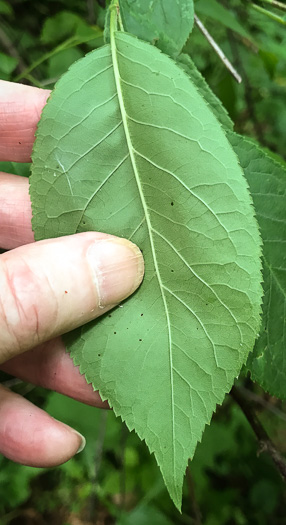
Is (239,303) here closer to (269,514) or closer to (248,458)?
(248,458)

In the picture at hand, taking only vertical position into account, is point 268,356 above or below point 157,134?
below

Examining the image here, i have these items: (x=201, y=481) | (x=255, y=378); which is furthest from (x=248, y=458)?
(x=255, y=378)

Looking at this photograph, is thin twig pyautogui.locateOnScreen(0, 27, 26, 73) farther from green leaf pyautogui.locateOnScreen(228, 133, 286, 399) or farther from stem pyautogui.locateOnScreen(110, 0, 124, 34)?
green leaf pyautogui.locateOnScreen(228, 133, 286, 399)

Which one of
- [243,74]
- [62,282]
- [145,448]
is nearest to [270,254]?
[62,282]

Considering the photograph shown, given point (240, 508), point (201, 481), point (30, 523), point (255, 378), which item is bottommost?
point (30, 523)

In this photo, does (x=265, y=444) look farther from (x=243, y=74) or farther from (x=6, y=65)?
(x=243, y=74)

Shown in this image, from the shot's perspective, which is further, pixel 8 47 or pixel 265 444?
pixel 8 47

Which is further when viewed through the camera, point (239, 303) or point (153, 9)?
point (153, 9)

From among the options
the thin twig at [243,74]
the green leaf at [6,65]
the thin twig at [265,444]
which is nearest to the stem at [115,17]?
the green leaf at [6,65]
